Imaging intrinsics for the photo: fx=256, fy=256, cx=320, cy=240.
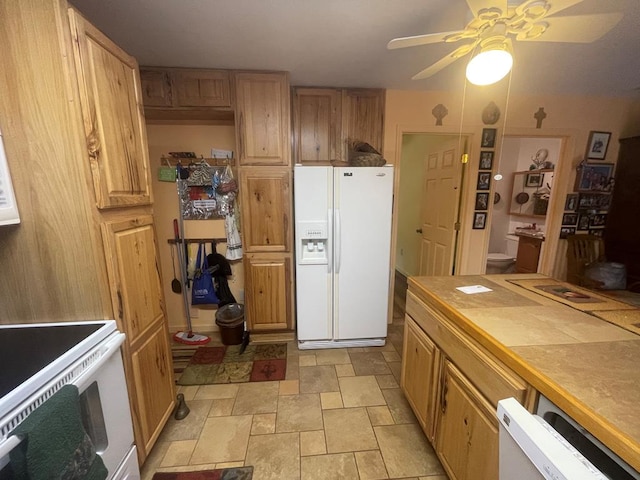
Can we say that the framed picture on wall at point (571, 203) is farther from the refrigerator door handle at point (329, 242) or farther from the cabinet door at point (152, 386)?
the cabinet door at point (152, 386)

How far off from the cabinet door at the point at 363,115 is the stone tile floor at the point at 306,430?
84.8 inches

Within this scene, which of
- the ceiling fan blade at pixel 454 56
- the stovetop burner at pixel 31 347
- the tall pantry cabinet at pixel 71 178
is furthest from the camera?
the ceiling fan blade at pixel 454 56

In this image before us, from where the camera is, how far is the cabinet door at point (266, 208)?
2311mm

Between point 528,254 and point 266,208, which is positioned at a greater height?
point 266,208

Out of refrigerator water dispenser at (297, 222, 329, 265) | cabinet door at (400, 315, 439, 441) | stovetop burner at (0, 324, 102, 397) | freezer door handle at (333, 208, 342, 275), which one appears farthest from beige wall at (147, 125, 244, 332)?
cabinet door at (400, 315, 439, 441)

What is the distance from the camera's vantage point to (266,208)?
7.75ft

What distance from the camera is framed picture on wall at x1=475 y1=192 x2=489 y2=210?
9.32 ft

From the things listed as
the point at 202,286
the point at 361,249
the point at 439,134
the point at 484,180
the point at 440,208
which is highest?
the point at 439,134

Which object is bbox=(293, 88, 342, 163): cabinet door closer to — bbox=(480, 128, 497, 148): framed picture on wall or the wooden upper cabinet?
the wooden upper cabinet

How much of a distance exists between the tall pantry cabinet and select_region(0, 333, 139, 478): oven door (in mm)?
132

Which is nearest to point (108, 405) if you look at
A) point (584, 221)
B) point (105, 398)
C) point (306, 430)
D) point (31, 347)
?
point (105, 398)

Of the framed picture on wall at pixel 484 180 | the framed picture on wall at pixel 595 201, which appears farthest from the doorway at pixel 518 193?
the framed picture on wall at pixel 484 180

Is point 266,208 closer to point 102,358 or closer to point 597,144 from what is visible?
point 102,358

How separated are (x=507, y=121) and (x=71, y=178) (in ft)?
11.8
